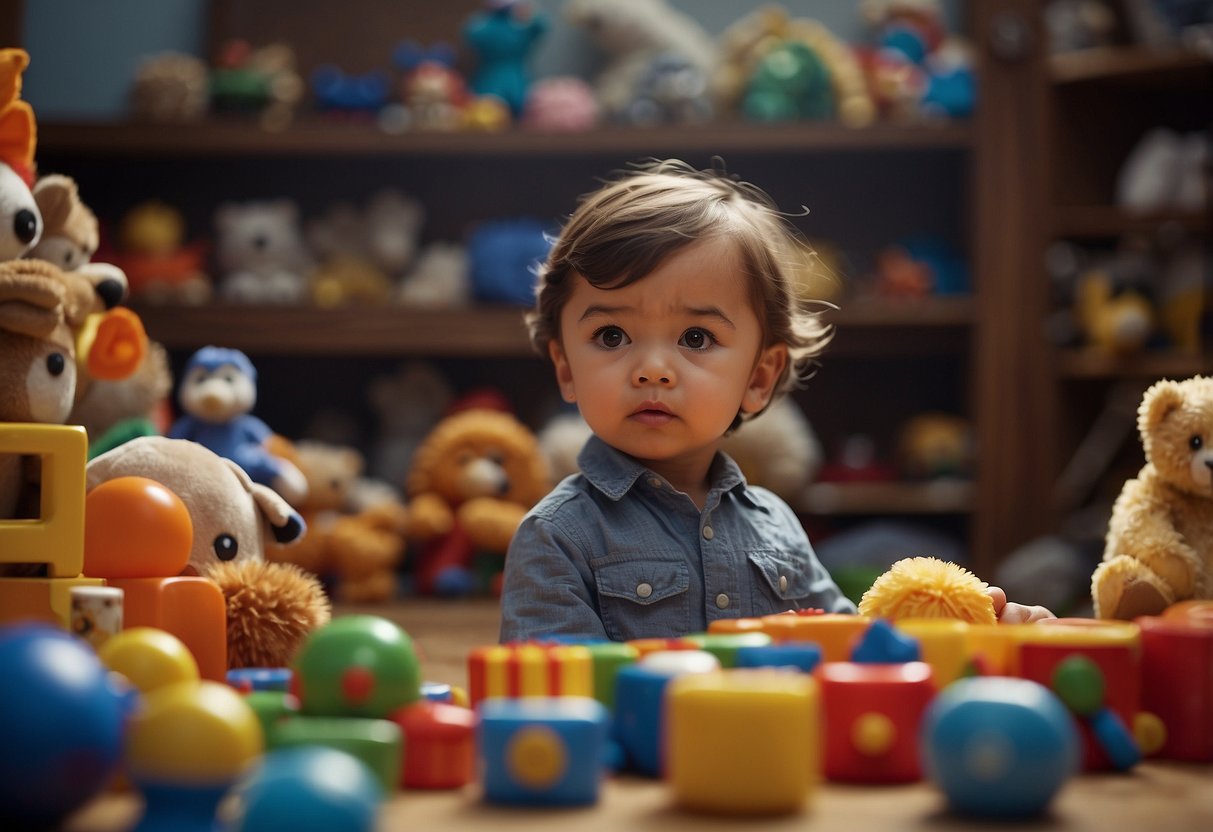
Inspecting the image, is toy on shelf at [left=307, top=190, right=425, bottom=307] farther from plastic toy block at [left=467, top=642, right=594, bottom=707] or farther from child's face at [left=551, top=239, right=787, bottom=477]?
plastic toy block at [left=467, top=642, right=594, bottom=707]

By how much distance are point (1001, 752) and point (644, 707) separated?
0.60 ft

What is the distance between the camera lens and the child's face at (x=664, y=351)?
1159 mm

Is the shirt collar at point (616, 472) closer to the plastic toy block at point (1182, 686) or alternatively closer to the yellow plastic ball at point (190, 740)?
the plastic toy block at point (1182, 686)

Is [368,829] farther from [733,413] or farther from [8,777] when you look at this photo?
[733,413]

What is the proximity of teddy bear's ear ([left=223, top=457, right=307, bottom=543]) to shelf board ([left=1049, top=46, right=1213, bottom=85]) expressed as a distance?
6.14ft

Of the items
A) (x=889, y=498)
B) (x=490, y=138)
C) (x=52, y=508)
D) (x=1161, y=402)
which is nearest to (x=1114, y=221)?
(x=889, y=498)

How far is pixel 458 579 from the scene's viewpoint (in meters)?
2.52

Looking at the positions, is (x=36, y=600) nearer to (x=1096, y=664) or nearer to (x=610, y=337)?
(x=610, y=337)

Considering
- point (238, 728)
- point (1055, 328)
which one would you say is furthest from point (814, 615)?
point (1055, 328)

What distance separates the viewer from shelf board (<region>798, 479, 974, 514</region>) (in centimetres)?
275

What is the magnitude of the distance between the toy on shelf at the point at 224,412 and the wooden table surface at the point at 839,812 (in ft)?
3.86

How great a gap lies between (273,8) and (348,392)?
858 millimetres

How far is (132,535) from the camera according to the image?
1.02m

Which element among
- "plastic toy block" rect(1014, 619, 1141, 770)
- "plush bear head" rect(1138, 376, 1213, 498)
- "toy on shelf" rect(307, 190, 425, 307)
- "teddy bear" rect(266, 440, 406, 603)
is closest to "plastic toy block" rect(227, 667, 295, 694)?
"plastic toy block" rect(1014, 619, 1141, 770)
